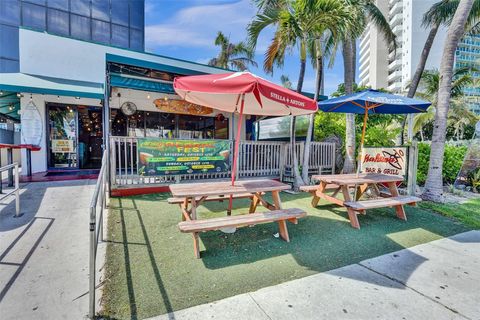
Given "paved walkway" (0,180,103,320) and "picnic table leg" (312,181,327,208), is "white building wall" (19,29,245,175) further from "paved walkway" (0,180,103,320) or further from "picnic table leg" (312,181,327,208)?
"picnic table leg" (312,181,327,208)

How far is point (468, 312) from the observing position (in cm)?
216

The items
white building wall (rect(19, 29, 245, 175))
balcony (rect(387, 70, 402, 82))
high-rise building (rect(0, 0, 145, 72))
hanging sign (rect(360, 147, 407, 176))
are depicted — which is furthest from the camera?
balcony (rect(387, 70, 402, 82))

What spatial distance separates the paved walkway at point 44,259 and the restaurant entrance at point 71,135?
14.0ft

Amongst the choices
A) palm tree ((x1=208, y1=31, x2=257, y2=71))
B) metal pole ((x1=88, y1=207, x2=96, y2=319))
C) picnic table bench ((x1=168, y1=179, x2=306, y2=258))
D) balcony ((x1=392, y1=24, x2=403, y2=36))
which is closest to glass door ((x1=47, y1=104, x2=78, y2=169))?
picnic table bench ((x1=168, y1=179, x2=306, y2=258))

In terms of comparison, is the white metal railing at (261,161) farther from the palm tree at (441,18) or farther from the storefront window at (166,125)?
the palm tree at (441,18)

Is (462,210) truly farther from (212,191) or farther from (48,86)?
(48,86)

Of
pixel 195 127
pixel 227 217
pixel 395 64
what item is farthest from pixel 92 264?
pixel 395 64

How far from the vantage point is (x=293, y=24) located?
6.27 m

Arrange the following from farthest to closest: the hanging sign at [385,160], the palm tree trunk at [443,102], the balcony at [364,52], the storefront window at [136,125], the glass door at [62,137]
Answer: the balcony at [364,52] → the storefront window at [136,125] → the glass door at [62,137] → the hanging sign at [385,160] → the palm tree trunk at [443,102]

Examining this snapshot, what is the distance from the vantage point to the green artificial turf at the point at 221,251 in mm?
2280

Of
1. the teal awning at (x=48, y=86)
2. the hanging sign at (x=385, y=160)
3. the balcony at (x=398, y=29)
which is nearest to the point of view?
the hanging sign at (x=385, y=160)

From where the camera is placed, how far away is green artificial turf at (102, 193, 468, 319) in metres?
2.28

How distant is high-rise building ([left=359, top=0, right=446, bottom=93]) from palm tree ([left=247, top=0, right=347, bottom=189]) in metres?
50.1

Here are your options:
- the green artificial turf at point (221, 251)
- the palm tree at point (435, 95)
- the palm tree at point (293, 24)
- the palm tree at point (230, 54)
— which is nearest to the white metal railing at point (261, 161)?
the palm tree at point (293, 24)
